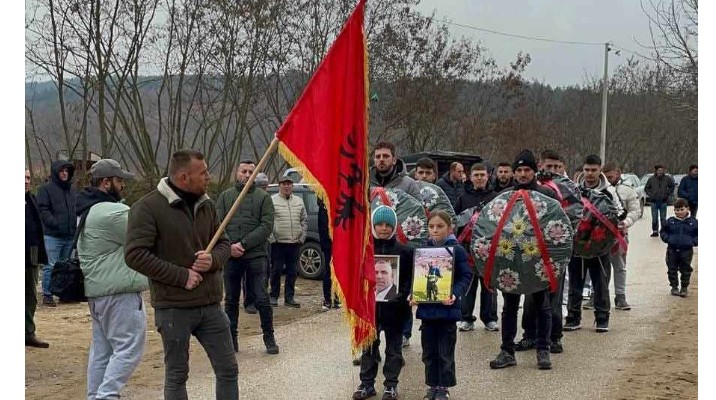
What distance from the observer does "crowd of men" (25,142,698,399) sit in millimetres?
4953

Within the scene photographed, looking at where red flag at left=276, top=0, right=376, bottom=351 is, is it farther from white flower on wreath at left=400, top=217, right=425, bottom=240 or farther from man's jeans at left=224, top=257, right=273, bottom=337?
man's jeans at left=224, top=257, right=273, bottom=337

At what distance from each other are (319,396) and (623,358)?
10.4 ft

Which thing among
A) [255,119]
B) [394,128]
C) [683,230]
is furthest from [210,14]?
[683,230]

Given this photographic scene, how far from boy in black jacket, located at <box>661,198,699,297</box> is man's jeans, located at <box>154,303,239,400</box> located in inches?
330

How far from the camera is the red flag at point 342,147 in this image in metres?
5.42

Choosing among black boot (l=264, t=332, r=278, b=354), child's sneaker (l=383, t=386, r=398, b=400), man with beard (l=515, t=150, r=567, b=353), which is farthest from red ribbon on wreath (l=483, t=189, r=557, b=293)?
black boot (l=264, t=332, r=278, b=354)

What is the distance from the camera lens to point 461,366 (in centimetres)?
749

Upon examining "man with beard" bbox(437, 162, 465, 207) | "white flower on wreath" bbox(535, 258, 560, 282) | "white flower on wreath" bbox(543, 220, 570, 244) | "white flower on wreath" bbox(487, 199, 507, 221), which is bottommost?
"white flower on wreath" bbox(535, 258, 560, 282)

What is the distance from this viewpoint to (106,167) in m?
5.92

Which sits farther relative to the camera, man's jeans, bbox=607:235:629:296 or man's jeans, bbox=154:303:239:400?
man's jeans, bbox=607:235:629:296

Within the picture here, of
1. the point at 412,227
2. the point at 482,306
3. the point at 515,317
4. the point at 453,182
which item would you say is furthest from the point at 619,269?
the point at 412,227

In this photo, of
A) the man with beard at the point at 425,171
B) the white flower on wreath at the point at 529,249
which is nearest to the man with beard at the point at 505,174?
the man with beard at the point at 425,171

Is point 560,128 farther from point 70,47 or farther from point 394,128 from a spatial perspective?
point 70,47

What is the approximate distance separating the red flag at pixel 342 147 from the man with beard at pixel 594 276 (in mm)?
4369
